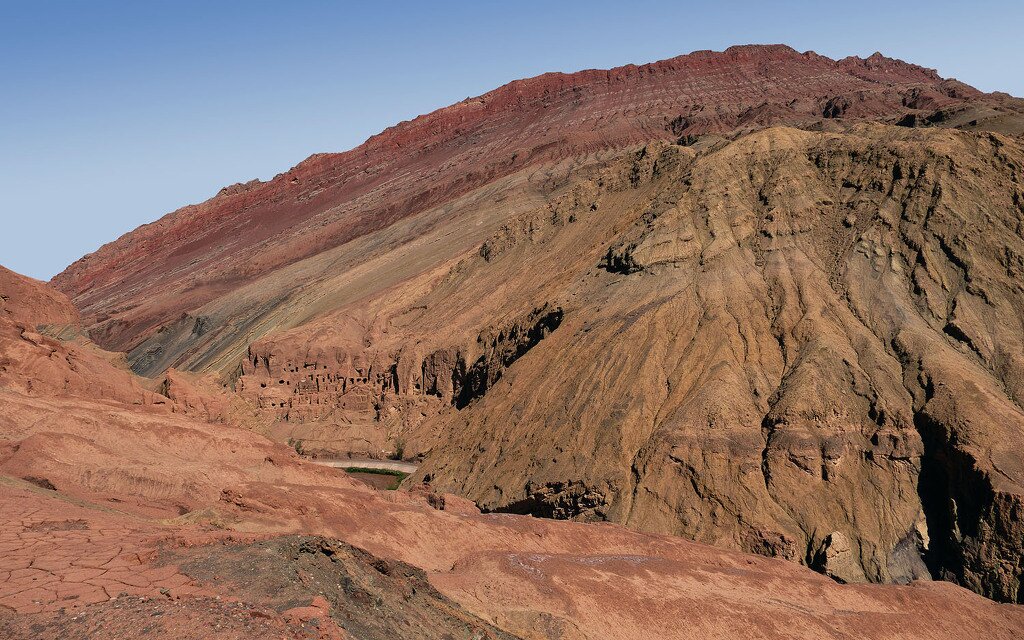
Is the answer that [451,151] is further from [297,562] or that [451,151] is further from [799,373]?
[297,562]

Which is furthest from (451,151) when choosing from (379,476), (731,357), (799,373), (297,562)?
(297,562)

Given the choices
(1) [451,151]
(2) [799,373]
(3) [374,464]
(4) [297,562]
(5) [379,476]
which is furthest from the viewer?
(1) [451,151]

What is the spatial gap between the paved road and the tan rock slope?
42.6 inches

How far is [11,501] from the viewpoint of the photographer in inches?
748

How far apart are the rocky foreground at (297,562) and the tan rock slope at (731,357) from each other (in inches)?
151

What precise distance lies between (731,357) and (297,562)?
79.1 ft

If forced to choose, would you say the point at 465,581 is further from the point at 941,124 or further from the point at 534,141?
the point at 534,141

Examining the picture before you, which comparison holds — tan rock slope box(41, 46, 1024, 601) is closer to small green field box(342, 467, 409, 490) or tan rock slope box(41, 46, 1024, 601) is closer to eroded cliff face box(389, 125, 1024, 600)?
eroded cliff face box(389, 125, 1024, 600)

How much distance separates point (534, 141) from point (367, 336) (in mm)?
61032

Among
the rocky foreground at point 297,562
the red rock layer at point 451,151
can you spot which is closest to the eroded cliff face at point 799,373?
the rocky foreground at point 297,562

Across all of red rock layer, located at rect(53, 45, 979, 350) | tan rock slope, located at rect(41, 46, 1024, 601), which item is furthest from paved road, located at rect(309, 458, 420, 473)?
red rock layer, located at rect(53, 45, 979, 350)

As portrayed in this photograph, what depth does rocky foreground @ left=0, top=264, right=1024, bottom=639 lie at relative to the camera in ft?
48.1

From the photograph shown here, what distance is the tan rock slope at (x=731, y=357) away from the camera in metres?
31.4

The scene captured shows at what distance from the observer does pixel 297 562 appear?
17016 mm
